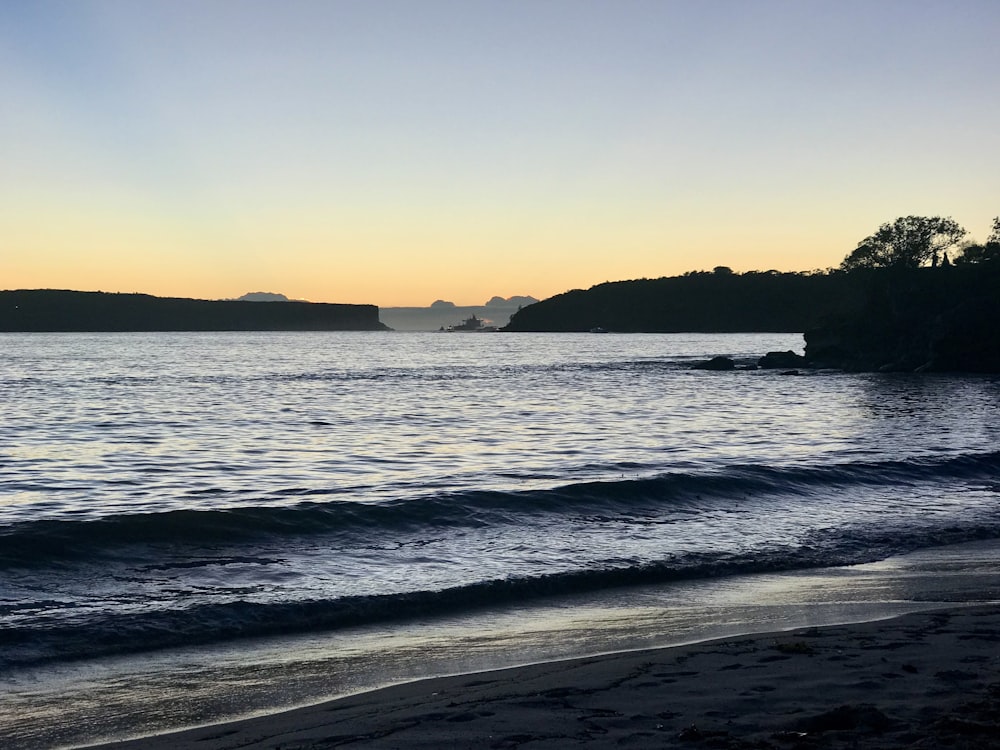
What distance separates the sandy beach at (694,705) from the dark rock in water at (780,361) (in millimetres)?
79272

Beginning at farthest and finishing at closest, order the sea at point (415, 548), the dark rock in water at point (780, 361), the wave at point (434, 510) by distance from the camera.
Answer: the dark rock in water at point (780, 361) < the wave at point (434, 510) < the sea at point (415, 548)

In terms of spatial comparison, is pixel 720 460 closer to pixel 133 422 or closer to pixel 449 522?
pixel 449 522

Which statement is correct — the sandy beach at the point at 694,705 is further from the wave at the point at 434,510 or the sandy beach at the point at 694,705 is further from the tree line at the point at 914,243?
the tree line at the point at 914,243

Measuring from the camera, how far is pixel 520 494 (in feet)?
53.8

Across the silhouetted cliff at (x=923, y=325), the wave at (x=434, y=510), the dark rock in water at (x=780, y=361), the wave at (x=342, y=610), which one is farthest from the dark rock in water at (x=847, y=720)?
the dark rock in water at (x=780, y=361)

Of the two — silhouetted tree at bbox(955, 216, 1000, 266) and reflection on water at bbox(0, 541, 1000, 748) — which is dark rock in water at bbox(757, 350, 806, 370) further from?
reflection on water at bbox(0, 541, 1000, 748)

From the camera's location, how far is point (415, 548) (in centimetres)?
1279

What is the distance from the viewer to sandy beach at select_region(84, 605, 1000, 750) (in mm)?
5273

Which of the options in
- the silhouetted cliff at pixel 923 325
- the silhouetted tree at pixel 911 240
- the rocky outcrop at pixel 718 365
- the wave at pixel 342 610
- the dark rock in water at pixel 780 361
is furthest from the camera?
the silhouetted tree at pixel 911 240

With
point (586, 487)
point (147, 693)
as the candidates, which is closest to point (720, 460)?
point (586, 487)

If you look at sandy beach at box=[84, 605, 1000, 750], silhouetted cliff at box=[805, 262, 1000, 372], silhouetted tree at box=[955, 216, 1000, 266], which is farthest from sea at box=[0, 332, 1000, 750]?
silhouetted tree at box=[955, 216, 1000, 266]

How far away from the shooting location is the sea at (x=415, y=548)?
7.79 metres

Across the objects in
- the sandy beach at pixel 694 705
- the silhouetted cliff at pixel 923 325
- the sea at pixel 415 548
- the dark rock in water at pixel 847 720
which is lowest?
the sea at pixel 415 548

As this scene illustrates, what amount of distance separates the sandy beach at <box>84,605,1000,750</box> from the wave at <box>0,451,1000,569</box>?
7.12m
